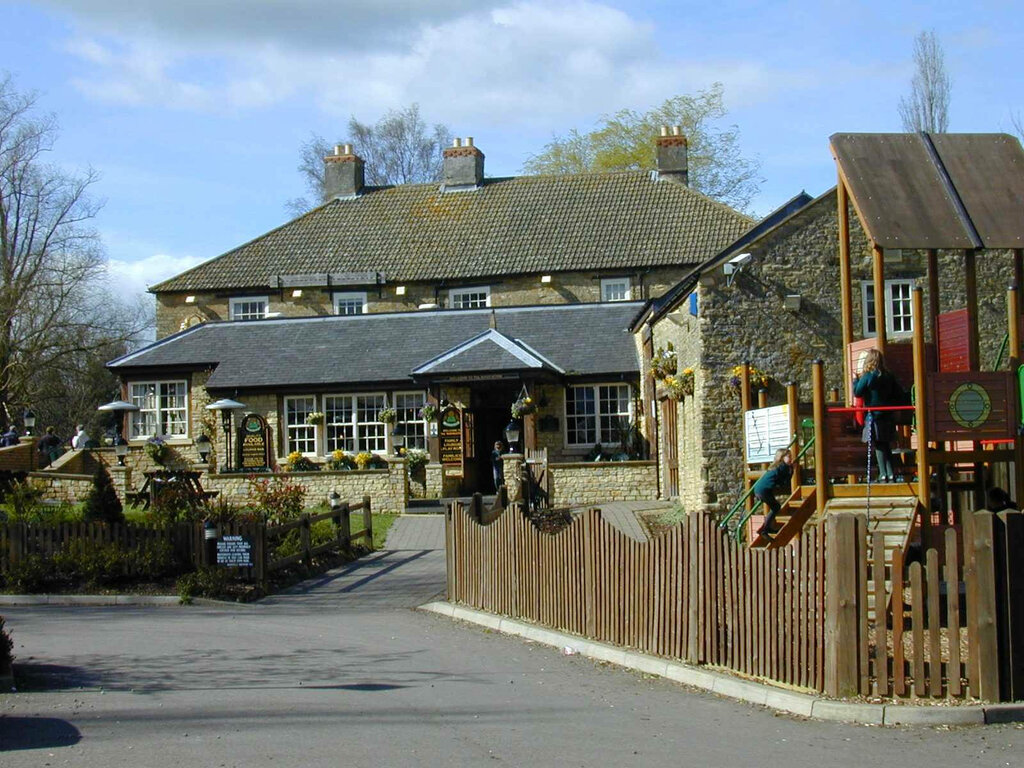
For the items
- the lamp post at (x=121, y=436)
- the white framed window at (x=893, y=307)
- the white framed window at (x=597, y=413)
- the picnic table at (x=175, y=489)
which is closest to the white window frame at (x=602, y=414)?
the white framed window at (x=597, y=413)

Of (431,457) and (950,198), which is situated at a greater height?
(950,198)

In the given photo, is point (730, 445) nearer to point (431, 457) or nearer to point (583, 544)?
point (431, 457)

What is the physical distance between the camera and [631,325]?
34219 mm

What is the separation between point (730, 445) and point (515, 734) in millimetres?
17023

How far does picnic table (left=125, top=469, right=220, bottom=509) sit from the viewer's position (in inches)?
891

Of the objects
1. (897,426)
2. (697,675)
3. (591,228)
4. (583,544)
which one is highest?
(591,228)

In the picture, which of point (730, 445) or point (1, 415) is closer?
point (730, 445)

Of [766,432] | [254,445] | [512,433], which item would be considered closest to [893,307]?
[512,433]

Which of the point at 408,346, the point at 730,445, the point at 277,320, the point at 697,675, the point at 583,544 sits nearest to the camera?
the point at 697,675

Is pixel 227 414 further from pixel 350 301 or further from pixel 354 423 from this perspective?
pixel 350 301

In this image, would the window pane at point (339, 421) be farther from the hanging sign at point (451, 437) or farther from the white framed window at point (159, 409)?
the white framed window at point (159, 409)

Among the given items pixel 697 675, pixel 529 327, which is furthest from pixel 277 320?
pixel 697 675

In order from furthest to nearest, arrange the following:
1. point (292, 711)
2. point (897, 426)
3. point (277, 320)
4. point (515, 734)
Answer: point (277, 320), point (897, 426), point (292, 711), point (515, 734)

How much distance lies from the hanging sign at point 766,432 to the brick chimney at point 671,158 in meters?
29.3
